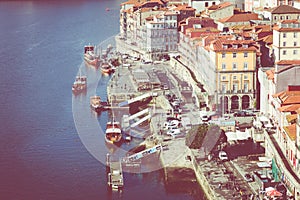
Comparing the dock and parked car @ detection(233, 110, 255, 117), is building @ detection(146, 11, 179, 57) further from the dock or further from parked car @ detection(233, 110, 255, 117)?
the dock

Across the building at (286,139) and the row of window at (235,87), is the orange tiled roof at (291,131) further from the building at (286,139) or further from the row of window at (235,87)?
the row of window at (235,87)

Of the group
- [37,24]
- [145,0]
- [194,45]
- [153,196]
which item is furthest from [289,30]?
[37,24]

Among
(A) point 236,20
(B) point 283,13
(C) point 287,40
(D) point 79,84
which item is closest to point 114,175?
(C) point 287,40

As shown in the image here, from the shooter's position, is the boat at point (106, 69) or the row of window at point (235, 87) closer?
the row of window at point (235, 87)

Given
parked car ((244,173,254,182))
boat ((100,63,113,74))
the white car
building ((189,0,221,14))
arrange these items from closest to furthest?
parked car ((244,173,254,182)) → the white car → boat ((100,63,113,74)) → building ((189,0,221,14))

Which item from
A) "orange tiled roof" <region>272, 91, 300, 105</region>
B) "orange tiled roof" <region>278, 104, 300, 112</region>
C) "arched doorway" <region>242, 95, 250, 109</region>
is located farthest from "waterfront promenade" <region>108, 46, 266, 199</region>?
"orange tiled roof" <region>272, 91, 300, 105</region>

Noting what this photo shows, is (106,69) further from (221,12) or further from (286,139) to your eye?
(286,139)

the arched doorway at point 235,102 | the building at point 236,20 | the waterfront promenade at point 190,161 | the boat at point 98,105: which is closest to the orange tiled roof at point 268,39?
the waterfront promenade at point 190,161
